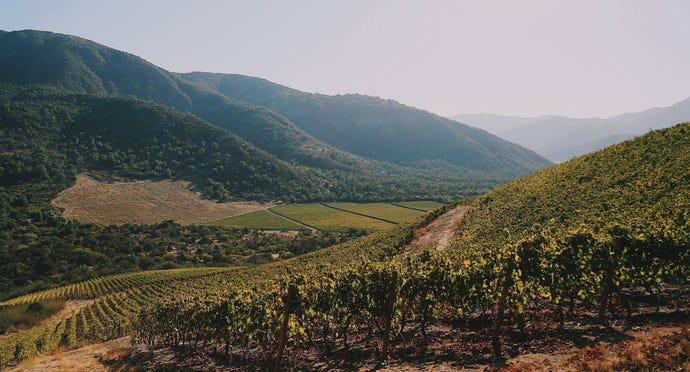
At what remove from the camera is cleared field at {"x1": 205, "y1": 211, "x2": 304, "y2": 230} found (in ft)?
517

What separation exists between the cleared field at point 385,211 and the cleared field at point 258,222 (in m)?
37.3

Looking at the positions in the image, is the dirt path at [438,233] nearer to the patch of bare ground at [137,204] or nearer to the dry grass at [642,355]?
the dry grass at [642,355]

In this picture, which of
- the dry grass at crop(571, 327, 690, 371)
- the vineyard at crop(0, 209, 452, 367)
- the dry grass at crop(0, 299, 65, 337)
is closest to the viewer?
the dry grass at crop(571, 327, 690, 371)

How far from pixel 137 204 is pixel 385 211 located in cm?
12253

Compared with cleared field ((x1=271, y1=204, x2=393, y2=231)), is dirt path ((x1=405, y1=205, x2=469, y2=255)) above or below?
above

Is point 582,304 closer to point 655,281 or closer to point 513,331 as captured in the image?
point 655,281

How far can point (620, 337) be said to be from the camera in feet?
36.5

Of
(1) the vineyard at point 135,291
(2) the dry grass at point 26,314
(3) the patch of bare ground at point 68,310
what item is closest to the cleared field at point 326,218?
(1) the vineyard at point 135,291

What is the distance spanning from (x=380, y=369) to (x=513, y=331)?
5.69 m

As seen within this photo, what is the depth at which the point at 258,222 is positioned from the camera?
166 meters

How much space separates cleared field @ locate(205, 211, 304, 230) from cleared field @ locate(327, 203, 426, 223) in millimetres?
37289

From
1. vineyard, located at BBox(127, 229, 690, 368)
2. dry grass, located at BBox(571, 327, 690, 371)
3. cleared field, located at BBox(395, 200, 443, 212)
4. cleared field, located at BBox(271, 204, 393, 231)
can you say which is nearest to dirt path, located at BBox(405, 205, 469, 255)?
vineyard, located at BBox(127, 229, 690, 368)

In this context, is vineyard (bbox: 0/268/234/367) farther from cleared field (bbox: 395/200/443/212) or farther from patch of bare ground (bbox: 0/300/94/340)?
cleared field (bbox: 395/200/443/212)

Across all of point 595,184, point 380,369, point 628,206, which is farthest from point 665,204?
point 380,369
